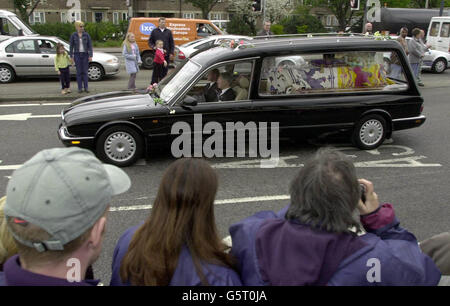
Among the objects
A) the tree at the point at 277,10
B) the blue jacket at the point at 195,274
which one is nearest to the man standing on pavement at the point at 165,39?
the blue jacket at the point at 195,274

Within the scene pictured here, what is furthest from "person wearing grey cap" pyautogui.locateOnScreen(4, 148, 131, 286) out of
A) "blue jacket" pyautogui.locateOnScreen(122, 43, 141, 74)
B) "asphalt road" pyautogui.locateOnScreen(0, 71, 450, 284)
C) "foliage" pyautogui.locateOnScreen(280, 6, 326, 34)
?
"foliage" pyautogui.locateOnScreen(280, 6, 326, 34)

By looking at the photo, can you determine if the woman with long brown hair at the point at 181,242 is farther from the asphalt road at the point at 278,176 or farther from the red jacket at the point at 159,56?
the red jacket at the point at 159,56

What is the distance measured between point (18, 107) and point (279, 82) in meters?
7.19

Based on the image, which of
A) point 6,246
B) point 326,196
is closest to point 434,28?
point 326,196

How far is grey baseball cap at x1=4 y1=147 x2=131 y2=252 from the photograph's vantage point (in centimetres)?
163

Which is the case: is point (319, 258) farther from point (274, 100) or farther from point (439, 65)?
point (439, 65)

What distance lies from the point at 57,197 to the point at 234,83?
5.37m

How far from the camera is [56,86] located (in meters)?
13.8

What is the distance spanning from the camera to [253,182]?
6.21 meters

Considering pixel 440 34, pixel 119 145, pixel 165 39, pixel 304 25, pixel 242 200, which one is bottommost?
pixel 242 200

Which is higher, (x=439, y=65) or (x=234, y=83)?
(x=234, y=83)

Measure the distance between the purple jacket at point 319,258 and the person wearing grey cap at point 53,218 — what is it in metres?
0.73

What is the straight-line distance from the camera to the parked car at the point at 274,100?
21.5ft
